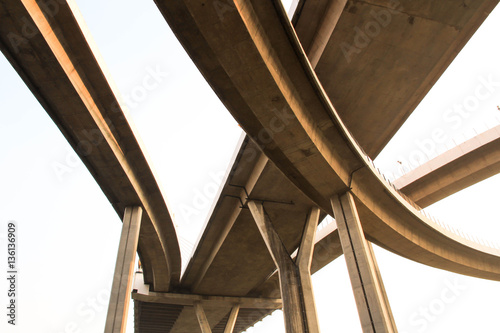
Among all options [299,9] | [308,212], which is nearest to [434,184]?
[308,212]

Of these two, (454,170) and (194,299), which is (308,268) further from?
(194,299)

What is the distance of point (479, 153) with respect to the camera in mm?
19328

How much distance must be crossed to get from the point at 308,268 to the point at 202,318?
15.3m

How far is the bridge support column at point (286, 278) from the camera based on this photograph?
1498 cm

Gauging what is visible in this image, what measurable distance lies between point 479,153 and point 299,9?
1405cm

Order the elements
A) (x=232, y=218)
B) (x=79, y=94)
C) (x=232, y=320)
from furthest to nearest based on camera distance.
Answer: (x=232, y=320) < (x=232, y=218) < (x=79, y=94)

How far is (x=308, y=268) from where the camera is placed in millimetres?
16141

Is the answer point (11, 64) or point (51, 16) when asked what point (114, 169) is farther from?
point (51, 16)

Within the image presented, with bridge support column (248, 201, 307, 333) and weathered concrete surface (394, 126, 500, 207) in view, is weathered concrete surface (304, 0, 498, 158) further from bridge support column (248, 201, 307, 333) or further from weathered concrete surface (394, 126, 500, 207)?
weathered concrete surface (394, 126, 500, 207)

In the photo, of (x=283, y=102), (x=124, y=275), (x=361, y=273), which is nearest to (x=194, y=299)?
(x=124, y=275)

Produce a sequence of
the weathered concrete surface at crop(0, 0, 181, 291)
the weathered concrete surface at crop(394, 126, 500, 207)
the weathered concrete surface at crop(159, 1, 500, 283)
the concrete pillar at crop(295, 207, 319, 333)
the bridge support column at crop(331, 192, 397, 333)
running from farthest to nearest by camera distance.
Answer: the weathered concrete surface at crop(394, 126, 500, 207) < the concrete pillar at crop(295, 207, 319, 333) < the bridge support column at crop(331, 192, 397, 333) < the weathered concrete surface at crop(0, 0, 181, 291) < the weathered concrete surface at crop(159, 1, 500, 283)

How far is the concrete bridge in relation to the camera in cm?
979

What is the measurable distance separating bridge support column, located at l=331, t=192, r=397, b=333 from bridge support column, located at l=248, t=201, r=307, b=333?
145 inches

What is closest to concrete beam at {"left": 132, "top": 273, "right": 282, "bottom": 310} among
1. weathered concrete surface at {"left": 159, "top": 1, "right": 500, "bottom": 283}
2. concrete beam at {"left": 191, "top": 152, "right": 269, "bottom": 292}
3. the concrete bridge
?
concrete beam at {"left": 191, "top": 152, "right": 269, "bottom": 292}
